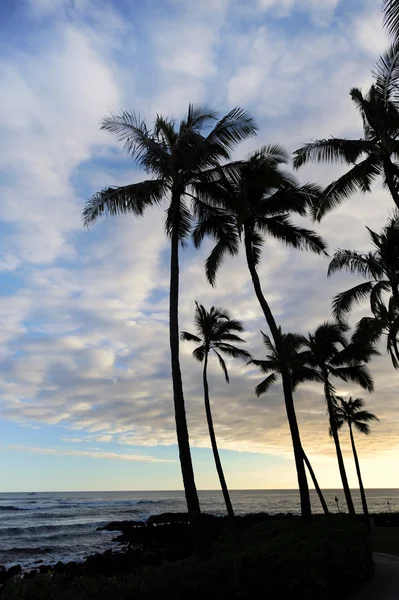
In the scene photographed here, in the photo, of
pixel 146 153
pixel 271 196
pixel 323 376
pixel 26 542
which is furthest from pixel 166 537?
pixel 146 153

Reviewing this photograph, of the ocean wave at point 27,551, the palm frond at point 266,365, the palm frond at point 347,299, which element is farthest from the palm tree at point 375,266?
the ocean wave at point 27,551

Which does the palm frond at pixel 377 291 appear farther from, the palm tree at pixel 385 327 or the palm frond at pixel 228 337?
the palm frond at pixel 228 337

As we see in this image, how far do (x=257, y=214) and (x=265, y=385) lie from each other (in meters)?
14.7

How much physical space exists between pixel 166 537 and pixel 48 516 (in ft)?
99.3

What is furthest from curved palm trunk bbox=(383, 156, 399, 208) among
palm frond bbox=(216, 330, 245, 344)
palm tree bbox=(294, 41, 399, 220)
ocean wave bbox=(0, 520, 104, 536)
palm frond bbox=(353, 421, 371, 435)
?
ocean wave bbox=(0, 520, 104, 536)

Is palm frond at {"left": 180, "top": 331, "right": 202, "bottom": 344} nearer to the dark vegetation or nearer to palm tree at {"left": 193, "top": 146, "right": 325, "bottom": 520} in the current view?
palm tree at {"left": 193, "top": 146, "right": 325, "bottom": 520}

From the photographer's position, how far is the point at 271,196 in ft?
56.6

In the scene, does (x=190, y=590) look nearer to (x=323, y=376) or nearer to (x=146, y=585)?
(x=146, y=585)

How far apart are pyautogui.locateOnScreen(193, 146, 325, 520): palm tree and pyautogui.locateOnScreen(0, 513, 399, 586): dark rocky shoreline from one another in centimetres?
547

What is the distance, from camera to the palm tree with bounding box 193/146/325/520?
14.3 m

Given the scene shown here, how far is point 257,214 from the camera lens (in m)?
17.5

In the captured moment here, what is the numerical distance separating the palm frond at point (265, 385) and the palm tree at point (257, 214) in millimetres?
11835

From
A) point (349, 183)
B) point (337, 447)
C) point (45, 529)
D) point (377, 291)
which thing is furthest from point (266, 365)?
point (45, 529)

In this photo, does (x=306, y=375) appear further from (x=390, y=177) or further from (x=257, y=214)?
(x=390, y=177)
